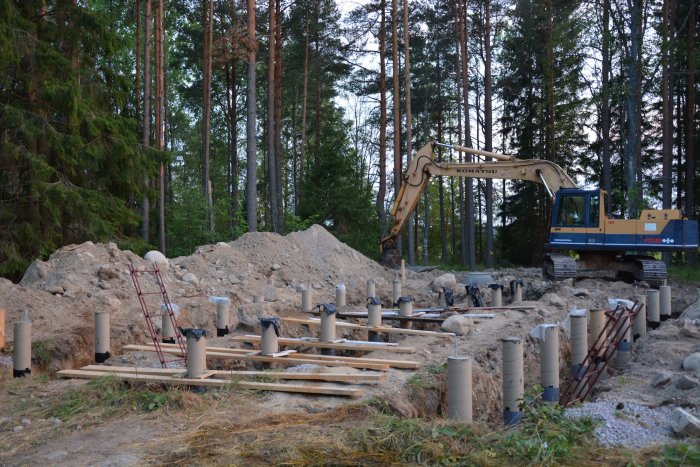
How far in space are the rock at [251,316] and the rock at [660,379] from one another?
5.76m

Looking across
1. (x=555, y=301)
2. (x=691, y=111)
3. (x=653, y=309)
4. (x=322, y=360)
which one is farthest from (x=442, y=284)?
(x=691, y=111)

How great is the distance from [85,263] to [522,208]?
971 inches

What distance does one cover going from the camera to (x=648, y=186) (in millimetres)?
30594

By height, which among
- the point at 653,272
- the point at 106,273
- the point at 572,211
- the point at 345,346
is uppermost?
the point at 572,211

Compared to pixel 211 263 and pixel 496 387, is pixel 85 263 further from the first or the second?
pixel 496 387

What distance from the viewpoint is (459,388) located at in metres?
5.57

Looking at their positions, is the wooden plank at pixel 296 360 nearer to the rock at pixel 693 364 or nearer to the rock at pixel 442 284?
the rock at pixel 693 364

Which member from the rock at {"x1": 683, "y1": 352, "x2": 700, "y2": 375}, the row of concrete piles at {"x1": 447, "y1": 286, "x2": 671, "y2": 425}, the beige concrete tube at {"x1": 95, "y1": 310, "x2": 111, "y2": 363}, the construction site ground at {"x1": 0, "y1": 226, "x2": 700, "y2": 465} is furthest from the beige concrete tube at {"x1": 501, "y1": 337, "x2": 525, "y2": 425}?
the beige concrete tube at {"x1": 95, "y1": 310, "x2": 111, "y2": 363}

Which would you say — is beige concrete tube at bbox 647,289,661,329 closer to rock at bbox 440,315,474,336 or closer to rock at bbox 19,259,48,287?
rock at bbox 440,315,474,336

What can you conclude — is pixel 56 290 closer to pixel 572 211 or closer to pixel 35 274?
pixel 35 274

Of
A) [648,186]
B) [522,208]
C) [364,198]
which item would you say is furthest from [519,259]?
[364,198]

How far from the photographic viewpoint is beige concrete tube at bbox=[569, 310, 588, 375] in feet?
25.6

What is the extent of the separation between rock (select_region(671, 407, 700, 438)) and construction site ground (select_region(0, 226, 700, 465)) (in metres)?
Answer: 0.07

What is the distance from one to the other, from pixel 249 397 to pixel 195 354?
881 mm
